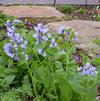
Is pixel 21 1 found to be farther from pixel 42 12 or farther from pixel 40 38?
pixel 40 38

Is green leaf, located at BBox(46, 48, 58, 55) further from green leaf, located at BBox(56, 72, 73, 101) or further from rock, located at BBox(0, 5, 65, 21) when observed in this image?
rock, located at BBox(0, 5, 65, 21)

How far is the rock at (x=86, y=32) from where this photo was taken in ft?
13.0

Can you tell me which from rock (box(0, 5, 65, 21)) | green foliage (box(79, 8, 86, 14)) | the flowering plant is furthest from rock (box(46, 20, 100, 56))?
green foliage (box(79, 8, 86, 14))

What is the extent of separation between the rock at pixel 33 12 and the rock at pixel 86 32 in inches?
19.0

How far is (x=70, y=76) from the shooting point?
2762 millimetres

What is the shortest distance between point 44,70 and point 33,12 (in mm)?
2900

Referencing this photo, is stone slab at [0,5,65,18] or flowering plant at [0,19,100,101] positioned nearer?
flowering plant at [0,19,100,101]

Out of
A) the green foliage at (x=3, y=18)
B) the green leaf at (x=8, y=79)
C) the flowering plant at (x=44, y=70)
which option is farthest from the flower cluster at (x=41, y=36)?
the green foliage at (x=3, y=18)

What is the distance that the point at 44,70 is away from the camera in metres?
2.80

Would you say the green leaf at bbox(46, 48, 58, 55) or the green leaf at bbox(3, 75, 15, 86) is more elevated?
the green leaf at bbox(46, 48, 58, 55)

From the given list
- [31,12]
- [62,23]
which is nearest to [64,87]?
[62,23]

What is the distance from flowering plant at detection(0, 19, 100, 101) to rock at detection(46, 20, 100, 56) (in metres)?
0.73

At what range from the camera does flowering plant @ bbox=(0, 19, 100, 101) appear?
262 cm

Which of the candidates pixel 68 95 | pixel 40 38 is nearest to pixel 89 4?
pixel 40 38
